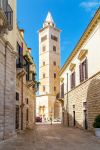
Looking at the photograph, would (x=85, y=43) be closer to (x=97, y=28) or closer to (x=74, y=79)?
(x=97, y=28)

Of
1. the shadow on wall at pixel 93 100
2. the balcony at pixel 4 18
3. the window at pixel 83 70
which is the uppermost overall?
the balcony at pixel 4 18

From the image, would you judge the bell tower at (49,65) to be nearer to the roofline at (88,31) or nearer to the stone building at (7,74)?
the roofline at (88,31)

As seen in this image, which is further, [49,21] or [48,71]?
[49,21]

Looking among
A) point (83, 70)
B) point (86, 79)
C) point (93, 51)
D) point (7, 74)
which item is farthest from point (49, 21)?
point (7, 74)

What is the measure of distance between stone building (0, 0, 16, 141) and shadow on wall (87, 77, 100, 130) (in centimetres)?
628

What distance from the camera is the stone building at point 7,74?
1392cm

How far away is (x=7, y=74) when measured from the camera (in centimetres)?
1531

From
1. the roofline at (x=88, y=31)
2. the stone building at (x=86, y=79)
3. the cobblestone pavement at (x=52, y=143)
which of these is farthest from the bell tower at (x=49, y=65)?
the cobblestone pavement at (x=52, y=143)

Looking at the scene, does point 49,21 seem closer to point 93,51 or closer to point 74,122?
point 74,122

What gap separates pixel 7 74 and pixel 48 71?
63.4 meters

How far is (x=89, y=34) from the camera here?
22859mm

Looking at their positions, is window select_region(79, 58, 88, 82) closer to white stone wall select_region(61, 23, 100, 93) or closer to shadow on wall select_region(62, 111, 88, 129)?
white stone wall select_region(61, 23, 100, 93)

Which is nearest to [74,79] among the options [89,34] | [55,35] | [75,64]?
[75,64]

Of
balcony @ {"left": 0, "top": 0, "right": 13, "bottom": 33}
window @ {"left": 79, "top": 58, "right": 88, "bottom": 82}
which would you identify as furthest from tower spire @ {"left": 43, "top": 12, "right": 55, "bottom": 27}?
balcony @ {"left": 0, "top": 0, "right": 13, "bottom": 33}
